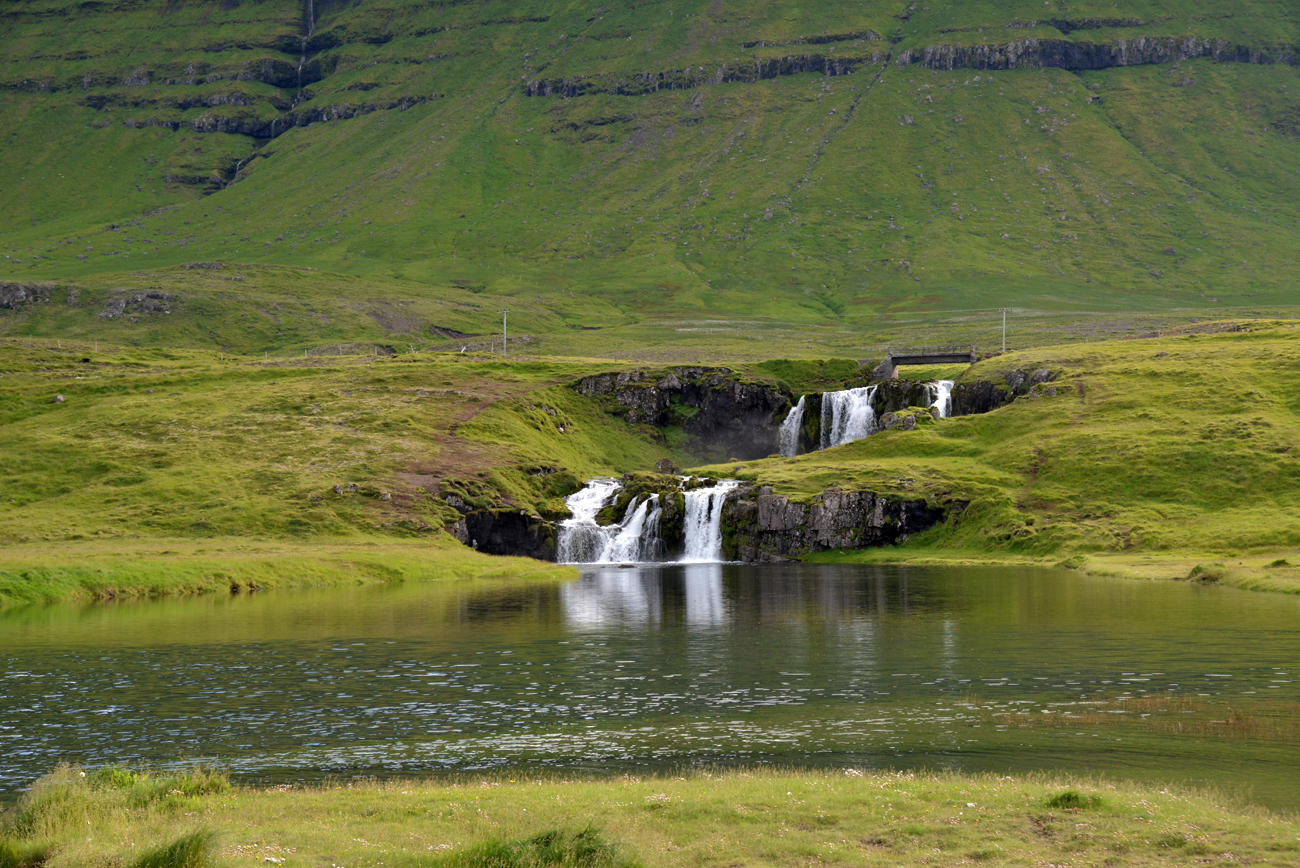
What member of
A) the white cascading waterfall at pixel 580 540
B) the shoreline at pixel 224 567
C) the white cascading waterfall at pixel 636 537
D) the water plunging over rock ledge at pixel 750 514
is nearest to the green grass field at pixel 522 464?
the shoreline at pixel 224 567

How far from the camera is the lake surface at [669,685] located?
37.8 metres

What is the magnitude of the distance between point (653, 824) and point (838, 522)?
10634cm

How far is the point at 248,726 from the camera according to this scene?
145 ft

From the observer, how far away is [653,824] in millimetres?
26328

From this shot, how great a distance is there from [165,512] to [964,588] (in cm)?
8095

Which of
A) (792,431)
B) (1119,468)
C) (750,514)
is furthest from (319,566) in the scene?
(792,431)

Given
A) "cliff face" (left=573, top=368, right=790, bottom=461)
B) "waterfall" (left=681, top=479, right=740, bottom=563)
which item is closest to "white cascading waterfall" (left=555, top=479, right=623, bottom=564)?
"waterfall" (left=681, top=479, right=740, bottom=563)

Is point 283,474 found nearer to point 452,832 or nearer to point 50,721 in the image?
point 50,721

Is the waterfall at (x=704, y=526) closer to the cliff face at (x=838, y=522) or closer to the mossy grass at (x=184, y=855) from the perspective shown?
the cliff face at (x=838, y=522)

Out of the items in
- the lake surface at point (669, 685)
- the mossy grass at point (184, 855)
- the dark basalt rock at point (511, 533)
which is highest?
the dark basalt rock at point (511, 533)

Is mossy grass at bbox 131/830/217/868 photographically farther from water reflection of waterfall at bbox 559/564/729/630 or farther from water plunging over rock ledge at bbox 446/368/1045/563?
water plunging over rock ledge at bbox 446/368/1045/563

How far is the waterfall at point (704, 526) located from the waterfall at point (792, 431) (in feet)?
131

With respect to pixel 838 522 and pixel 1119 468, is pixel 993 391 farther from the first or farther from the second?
pixel 838 522

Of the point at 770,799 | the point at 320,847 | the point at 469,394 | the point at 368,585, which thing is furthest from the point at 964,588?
the point at 469,394
